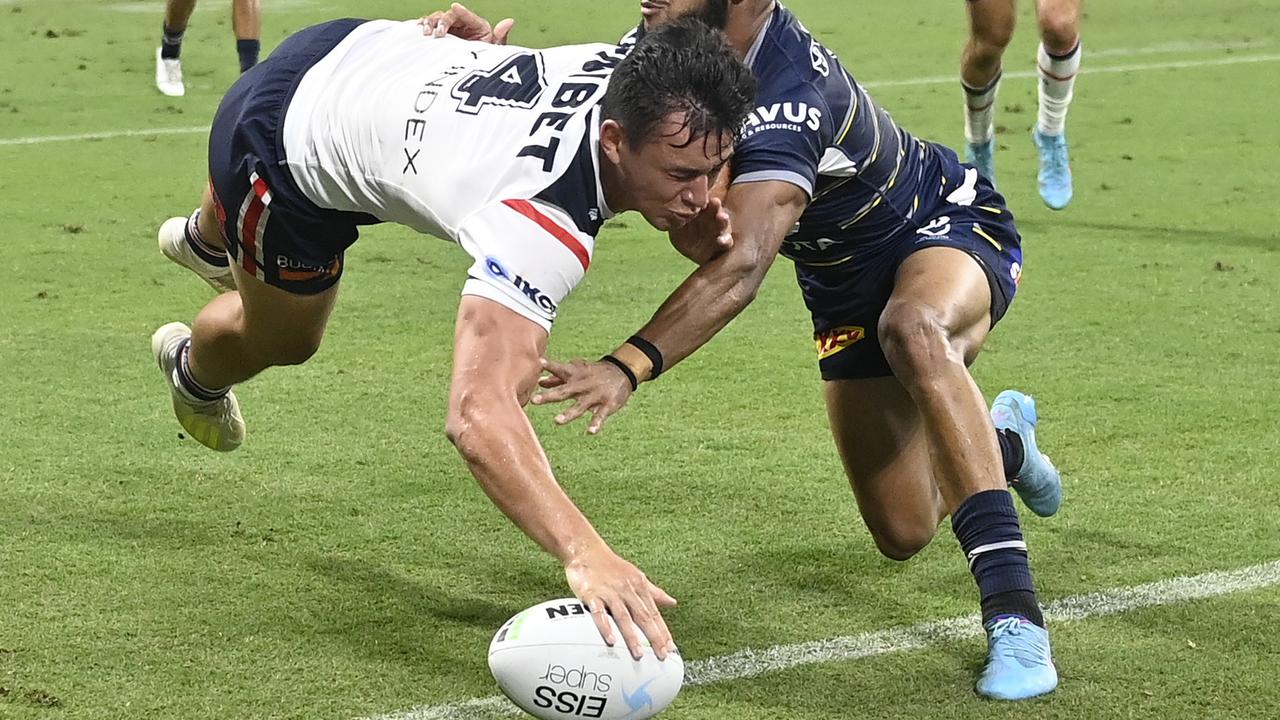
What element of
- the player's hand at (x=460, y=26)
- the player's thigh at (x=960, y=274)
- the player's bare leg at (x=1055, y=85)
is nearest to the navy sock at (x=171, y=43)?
the player's bare leg at (x=1055, y=85)

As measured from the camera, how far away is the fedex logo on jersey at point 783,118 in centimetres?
412

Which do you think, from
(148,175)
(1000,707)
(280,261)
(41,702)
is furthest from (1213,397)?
(148,175)

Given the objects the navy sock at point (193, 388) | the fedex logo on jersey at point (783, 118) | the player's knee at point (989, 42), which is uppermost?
the fedex logo on jersey at point (783, 118)

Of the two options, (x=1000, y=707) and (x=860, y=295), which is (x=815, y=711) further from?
(x=860, y=295)

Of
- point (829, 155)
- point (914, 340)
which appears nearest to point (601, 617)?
point (914, 340)

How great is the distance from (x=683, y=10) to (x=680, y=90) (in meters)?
1.01

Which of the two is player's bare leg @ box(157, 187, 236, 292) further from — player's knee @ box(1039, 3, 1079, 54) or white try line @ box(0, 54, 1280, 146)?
white try line @ box(0, 54, 1280, 146)

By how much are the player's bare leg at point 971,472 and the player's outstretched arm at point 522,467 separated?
1207mm

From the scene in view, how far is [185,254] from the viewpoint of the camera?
5.64 metres

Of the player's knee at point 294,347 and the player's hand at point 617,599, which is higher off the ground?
the player's hand at point 617,599

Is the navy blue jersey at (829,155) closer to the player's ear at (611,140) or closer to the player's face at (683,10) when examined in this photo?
the player's face at (683,10)

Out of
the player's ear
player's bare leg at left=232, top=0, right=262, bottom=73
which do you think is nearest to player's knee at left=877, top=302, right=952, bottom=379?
the player's ear

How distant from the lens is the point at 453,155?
3594mm

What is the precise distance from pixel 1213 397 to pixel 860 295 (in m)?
2.34
